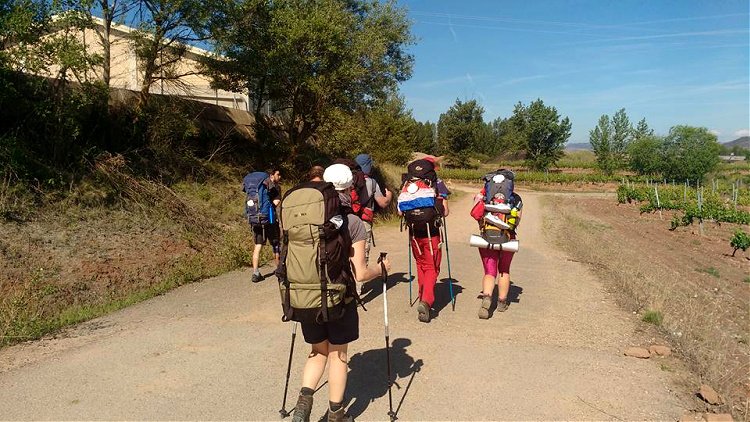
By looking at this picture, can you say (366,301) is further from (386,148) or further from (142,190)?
(386,148)

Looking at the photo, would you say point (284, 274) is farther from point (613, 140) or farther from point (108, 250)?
point (613, 140)

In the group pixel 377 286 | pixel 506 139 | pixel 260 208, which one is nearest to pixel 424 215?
pixel 377 286

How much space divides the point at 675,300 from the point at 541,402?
5.00 meters

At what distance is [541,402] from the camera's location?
147 inches

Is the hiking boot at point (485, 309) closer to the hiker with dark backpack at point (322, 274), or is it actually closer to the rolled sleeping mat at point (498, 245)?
the rolled sleeping mat at point (498, 245)

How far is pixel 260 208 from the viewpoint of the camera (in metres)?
7.45

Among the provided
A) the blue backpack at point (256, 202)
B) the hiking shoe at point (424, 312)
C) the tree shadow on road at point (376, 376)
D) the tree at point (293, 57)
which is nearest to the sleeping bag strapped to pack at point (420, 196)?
the hiking shoe at point (424, 312)

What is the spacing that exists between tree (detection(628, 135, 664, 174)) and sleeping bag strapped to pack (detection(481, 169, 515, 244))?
6515cm

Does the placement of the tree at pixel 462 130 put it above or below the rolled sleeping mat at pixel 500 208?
above

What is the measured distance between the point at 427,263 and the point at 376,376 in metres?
1.84

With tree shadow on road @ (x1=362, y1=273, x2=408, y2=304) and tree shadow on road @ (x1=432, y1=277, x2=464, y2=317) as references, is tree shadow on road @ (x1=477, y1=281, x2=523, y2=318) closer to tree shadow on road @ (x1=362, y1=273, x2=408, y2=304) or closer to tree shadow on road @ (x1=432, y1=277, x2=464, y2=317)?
tree shadow on road @ (x1=432, y1=277, x2=464, y2=317)

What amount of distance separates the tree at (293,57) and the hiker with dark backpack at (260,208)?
17.9ft

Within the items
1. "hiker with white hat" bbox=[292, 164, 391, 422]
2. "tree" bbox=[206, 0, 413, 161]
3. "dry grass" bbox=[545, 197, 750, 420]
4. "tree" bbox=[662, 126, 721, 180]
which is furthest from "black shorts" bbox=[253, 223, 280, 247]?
"tree" bbox=[662, 126, 721, 180]

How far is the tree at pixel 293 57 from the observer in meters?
12.8
